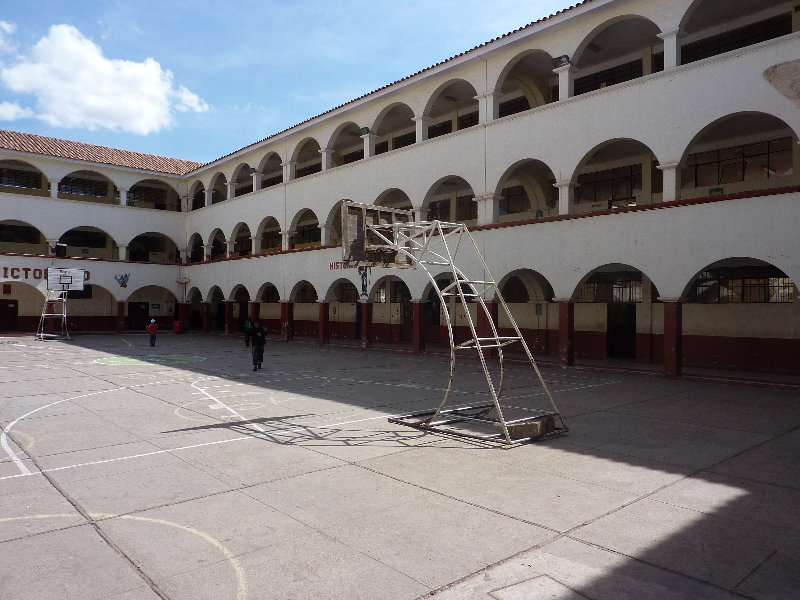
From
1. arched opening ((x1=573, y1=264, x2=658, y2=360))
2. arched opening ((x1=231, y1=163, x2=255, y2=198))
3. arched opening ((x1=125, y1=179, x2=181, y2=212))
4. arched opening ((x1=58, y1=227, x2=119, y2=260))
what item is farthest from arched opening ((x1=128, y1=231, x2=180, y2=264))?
arched opening ((x1=573, y1=264, x2=658, y2=360))

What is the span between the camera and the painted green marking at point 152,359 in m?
21.0

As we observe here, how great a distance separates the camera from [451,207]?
2783 centimetres

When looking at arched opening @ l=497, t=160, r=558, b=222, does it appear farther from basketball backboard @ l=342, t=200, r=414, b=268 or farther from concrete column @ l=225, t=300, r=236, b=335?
concrete column @ l=225, t=300, r=236, b=335

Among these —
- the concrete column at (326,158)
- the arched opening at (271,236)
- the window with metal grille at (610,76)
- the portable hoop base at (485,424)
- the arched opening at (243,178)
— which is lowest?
the portable hoop base at (485,424)

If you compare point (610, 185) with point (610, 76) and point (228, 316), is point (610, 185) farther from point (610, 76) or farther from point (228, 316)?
point (228, 316)

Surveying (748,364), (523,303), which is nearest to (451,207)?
(523,303)

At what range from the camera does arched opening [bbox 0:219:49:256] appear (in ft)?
120

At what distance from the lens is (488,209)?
70.1ft

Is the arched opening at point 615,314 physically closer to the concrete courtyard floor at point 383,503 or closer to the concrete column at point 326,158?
the concrete courtyard floor at point 383,503

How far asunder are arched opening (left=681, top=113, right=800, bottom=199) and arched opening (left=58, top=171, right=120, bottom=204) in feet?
119

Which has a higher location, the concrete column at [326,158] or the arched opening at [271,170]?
the arched opening at [271,170]

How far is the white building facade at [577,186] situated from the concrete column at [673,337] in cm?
8

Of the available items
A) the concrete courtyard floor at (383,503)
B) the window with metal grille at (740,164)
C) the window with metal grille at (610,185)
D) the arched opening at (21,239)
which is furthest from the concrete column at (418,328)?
the arched opening at (21,239)

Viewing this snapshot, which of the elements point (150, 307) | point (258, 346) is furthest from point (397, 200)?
point (150, 307)
